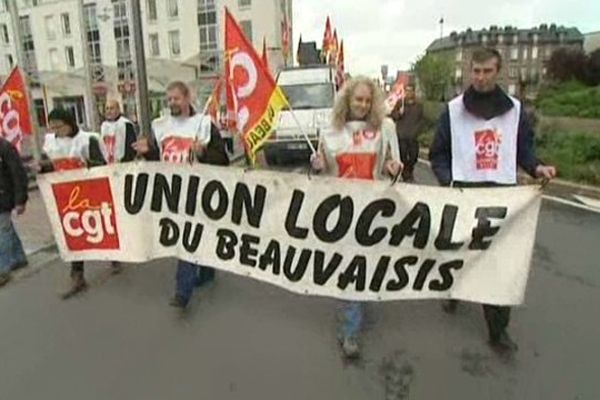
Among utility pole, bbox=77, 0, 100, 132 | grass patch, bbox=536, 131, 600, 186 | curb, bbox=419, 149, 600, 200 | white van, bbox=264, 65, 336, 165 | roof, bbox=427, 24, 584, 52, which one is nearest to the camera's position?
curb, bbox=419, 149, 600, 200

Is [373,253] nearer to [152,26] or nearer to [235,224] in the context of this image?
[235,224]

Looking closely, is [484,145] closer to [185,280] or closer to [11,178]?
[185,280]

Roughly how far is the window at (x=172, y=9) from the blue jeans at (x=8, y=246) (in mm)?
38711

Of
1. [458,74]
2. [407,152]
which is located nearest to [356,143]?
[407,152]

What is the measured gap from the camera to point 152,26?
42031mm

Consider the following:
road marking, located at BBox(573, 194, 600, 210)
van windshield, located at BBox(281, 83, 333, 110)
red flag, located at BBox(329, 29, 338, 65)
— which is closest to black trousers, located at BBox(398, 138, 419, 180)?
road marking, located at BBox(573, 194, 600, 210)

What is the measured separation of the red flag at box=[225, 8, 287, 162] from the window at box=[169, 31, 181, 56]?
38.4 m

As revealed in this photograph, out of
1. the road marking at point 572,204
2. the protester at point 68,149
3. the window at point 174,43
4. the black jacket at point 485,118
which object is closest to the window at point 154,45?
the window at point 174,43

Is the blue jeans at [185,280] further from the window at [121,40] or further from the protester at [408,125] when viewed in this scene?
the window at [121,40]

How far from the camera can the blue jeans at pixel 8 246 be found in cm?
515

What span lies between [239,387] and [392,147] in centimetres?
186

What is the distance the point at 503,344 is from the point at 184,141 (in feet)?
9.42

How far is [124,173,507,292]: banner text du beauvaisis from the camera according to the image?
11.0ft

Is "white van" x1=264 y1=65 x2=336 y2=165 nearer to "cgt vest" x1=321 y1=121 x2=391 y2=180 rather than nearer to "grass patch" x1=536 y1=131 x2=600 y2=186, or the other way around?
"grass patch" x1=536 y1=131 x2=600 y2=186
